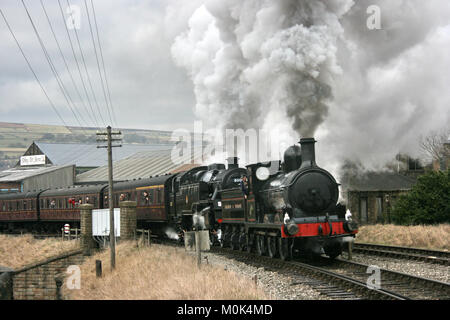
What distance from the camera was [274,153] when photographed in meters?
23.1

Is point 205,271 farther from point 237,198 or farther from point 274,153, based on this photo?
point 274,153

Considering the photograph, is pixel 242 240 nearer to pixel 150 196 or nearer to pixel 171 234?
pixel 171 234

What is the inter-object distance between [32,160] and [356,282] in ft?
203

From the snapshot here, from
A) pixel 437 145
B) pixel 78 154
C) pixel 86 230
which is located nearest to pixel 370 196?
pixel 437 145

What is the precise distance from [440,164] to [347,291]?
29.4 m

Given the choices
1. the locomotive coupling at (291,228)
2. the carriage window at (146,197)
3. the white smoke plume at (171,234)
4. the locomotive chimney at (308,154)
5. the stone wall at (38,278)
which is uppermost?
the locomotive chimney at (308,154)

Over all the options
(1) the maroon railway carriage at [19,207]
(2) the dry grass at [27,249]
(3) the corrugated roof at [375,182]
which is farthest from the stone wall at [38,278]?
(1) the maroon railway carriage at [19,207]

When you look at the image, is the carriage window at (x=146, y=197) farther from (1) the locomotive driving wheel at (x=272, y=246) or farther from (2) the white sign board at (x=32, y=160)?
(2) the white sign board at (x=32, y=160)

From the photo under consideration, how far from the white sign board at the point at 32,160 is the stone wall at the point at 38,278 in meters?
46.5

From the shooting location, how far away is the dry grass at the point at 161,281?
9414mm

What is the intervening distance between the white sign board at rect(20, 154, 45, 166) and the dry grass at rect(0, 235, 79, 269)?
3453cm

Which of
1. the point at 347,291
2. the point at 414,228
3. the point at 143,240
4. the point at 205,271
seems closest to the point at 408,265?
the point at 347,291

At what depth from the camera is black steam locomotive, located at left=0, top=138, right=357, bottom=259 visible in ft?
43.9

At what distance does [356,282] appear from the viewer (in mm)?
10250
